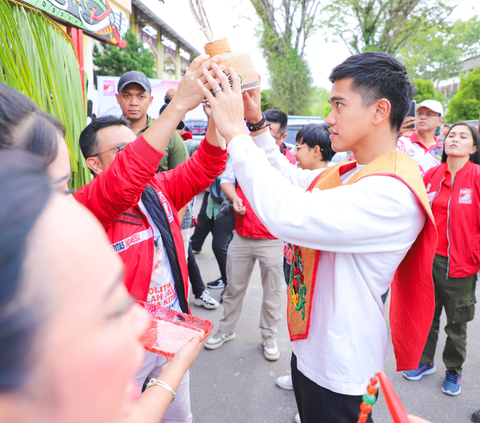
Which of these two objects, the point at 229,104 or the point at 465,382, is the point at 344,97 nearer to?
the point at 229,104

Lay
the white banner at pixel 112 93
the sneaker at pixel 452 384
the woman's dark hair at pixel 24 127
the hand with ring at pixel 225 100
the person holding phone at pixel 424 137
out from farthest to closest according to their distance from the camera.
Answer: the white banner at pixel 112 93 → the person holding phone at pixel 424 137 → the sneaker at pixel 452 384 → the hand with ring at pixel 225 100 → the woman's dark hair at pixel 24 127

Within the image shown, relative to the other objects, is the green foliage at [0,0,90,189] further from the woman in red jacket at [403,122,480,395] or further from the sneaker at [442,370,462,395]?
the sneaker at [442,370,462,395]

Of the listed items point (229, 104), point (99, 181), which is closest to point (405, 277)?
point (229, 104)

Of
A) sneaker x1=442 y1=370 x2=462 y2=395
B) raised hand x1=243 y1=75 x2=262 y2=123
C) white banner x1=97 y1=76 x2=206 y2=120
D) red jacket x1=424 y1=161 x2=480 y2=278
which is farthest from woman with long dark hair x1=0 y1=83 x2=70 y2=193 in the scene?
white banner x1=97 y1=76 x2=206 y2=120

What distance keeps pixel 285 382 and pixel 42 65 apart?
2.60 meters

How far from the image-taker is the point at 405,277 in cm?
Result: 139

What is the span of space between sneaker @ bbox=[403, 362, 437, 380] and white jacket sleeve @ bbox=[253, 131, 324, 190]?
6.59ft

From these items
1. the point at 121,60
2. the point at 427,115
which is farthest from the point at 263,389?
the point at 121,60

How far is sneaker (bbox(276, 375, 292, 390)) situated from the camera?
2.66 m

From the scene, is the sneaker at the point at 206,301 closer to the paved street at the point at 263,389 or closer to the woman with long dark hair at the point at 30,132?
the paved street at the point at 263,389

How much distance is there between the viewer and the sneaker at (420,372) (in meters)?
2.80

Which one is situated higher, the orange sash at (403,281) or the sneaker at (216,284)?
the orange sash at (403,281)

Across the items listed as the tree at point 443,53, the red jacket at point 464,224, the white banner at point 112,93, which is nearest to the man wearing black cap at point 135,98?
the red jacket at point 464,224

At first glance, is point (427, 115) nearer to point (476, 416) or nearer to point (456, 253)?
point (456, 253)
